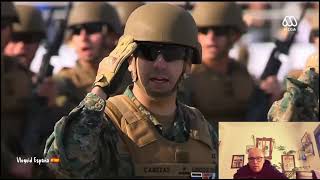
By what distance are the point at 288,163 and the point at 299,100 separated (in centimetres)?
122

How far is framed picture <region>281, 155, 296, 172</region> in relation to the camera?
313cm

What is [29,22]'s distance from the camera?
8.41 meters

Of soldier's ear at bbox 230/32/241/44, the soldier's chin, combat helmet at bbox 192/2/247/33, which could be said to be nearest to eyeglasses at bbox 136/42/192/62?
the soldier's chin

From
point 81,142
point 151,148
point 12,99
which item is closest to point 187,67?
point 151,148

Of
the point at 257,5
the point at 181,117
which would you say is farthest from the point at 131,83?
the point at 257,5

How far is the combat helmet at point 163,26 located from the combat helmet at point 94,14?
3839mm

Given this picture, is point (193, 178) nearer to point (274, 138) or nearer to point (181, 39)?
point (274, 138)

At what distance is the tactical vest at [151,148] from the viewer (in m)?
3.50

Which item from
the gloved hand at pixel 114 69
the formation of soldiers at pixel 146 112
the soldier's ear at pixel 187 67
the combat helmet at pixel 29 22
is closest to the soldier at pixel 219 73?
the combat helmet at pixel 29 22

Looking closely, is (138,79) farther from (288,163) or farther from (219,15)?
(219,15)

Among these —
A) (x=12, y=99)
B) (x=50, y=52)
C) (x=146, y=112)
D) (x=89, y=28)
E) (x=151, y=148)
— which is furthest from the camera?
(x=50, y=52)

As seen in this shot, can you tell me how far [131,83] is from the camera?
383 centimetres

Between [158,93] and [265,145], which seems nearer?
[265,145]

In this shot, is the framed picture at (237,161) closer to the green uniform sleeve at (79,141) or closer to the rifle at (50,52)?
the green uniform sleeve at (79,141)
